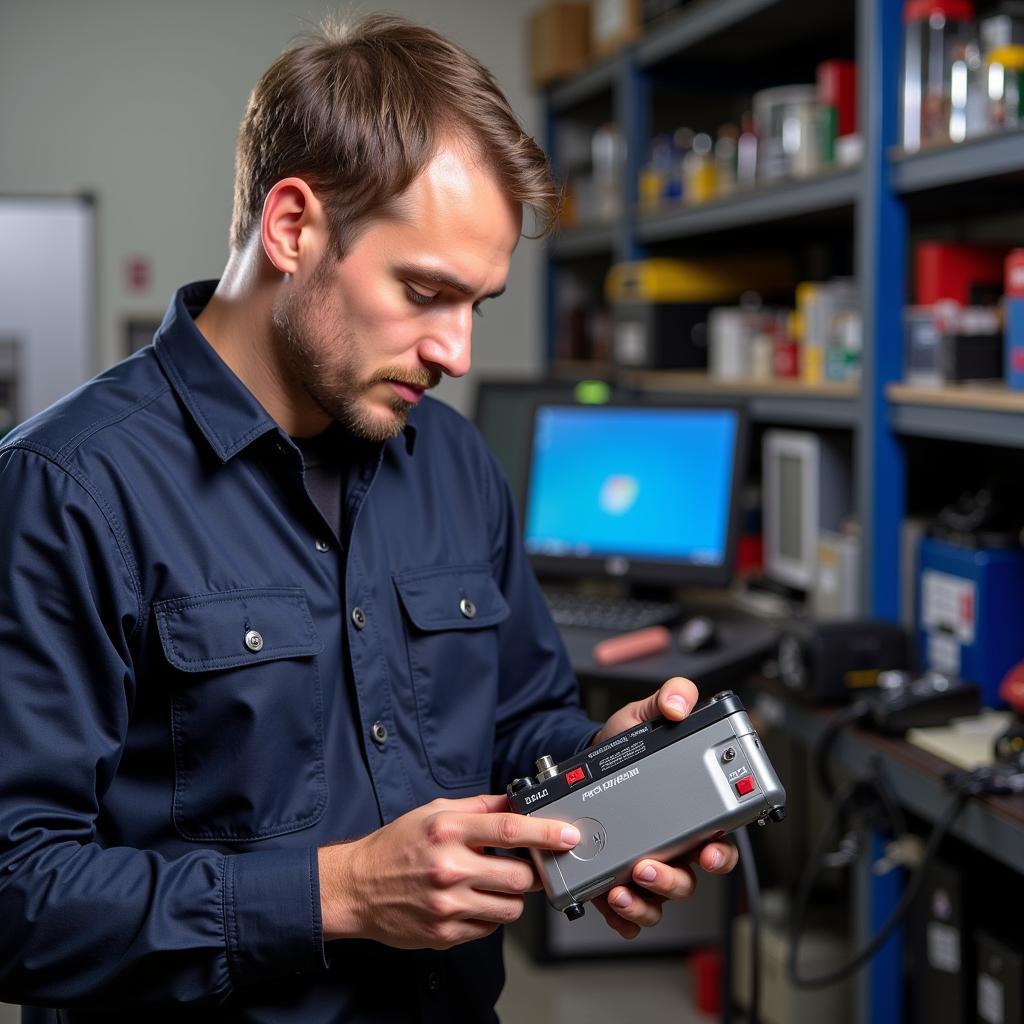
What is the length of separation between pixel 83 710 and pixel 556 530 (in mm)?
1683

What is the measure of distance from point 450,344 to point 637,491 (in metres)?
1.42

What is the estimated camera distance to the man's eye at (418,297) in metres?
1.11

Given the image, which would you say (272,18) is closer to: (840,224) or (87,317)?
(87,317)

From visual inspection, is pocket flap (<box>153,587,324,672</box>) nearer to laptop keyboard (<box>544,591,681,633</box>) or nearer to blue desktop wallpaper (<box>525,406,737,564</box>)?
laptop keyboard (<box>544,591,681,633</box>)

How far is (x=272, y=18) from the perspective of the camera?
4418mm

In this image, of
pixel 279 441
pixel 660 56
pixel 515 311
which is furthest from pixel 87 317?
pixel 279 441

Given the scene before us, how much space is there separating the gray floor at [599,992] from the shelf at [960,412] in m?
1.32

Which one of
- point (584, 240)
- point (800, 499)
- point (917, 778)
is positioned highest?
point (584, 240)

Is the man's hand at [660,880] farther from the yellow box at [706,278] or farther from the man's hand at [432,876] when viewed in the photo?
the yellow box at [706,278]

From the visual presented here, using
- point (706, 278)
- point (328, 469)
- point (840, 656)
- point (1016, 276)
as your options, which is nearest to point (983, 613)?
point (840, 656)

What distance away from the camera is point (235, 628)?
3.46 ft

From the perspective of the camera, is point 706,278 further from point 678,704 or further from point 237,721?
point 237,721

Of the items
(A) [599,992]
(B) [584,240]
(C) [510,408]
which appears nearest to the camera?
(A) [599,992]

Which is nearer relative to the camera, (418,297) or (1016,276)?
(418,297)
